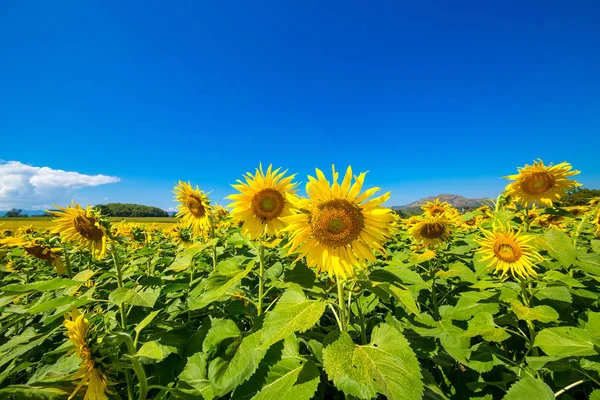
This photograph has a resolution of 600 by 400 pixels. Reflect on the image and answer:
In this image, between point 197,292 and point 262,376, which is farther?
point 197,292

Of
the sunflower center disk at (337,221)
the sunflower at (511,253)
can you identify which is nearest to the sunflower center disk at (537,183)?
the sunflower at (511,253)

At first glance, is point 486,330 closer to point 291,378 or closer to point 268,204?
point 291,378

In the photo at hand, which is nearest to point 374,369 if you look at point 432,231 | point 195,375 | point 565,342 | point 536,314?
point 195,375

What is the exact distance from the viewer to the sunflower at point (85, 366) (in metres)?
1.56

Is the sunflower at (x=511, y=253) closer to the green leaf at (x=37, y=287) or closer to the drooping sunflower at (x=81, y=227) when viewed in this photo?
the green leaf at (x=37, y=287)

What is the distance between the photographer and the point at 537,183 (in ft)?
13.7

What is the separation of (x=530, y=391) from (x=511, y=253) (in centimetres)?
192

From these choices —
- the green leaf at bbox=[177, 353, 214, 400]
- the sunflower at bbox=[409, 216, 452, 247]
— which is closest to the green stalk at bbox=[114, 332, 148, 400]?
the green leaf at bbox=[177, 353, 214, 400]

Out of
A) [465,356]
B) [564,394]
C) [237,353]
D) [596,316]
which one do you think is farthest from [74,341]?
[596,316]

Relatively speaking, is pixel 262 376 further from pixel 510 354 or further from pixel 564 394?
pixel 510 354

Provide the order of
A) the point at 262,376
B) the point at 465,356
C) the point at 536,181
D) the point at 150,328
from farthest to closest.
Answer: the point at 536,181 → the point at 150,328 → the point at 465,356 → the point at 262,376

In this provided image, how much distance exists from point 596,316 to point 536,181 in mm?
2289

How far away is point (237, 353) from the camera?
6.39 feet

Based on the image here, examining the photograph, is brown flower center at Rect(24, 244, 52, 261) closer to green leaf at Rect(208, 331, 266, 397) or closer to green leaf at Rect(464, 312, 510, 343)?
green leaf at Rect(208, 331, 266, 397)
